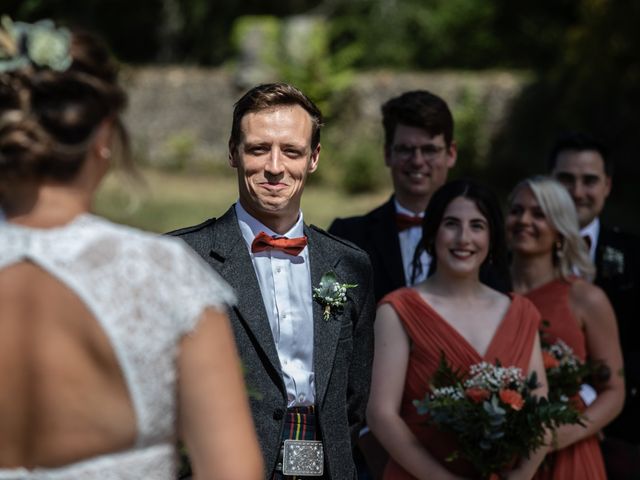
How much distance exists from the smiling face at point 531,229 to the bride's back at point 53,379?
11.2ft

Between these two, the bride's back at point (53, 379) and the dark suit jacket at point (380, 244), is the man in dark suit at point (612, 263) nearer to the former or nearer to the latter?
the dark suit jacket at point (380, 244)

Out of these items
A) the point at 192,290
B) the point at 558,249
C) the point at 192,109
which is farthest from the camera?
the point at 192,109

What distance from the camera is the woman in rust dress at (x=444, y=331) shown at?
14.8 ft

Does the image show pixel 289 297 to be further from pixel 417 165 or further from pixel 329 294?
pixel 417 165

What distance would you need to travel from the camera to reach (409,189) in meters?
5.38

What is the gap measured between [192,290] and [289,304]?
1.68 metres

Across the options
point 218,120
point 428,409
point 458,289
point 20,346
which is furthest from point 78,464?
point 218,120

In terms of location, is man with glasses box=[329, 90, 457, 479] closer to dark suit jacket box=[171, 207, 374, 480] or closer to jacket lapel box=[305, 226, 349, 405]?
dark suit jacket box=[171, 207, 374, 480]

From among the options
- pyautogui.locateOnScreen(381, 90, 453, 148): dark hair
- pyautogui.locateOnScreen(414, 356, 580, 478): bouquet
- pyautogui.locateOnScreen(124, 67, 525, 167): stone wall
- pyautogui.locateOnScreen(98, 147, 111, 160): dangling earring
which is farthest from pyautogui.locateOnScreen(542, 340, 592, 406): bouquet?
pyautogui.locateOnScreen(124, 67, 525, 167): stone wall

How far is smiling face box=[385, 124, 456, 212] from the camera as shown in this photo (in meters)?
5.38

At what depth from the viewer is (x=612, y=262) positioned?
226 inches

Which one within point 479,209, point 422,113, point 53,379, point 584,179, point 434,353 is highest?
point 422,113

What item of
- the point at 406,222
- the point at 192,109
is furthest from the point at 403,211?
the point at 192,109

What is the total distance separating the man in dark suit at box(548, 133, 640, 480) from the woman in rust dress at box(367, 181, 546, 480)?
1007 mm
